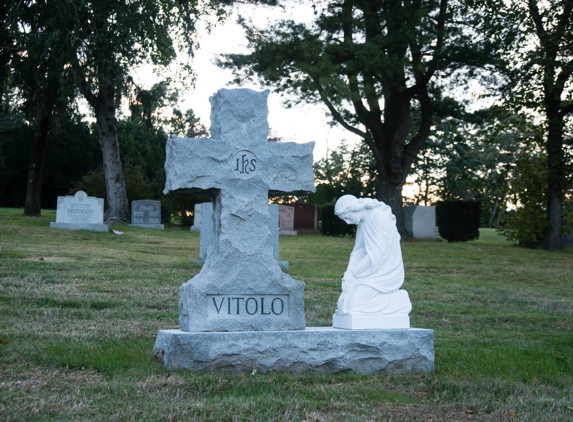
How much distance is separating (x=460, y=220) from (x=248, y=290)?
83.1ft

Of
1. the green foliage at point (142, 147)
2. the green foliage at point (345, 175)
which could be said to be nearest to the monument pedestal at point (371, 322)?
the green foliage at point (345, 175)

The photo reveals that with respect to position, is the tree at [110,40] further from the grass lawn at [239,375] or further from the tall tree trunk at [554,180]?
the tall tree trunk at [554,180]

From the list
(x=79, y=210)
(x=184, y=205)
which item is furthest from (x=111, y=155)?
(x=79, y=210)

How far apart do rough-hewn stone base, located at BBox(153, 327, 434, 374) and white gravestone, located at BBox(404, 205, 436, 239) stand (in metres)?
25.3

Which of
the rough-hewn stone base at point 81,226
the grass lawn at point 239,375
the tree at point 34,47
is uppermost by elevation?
the tree at point 34,47

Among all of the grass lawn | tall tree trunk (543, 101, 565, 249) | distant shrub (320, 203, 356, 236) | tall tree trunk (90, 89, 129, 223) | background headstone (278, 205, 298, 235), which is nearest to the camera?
the grass lawn

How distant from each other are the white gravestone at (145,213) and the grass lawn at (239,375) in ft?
47.0

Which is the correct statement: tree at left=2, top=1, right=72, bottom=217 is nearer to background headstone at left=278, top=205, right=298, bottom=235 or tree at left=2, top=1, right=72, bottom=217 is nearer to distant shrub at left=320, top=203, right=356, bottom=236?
background headstone at left=278, top=205, right=298, bottom=235

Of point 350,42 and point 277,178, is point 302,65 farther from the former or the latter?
point 277,178

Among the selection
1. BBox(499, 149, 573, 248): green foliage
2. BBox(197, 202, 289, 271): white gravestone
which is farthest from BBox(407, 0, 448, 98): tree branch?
BBox(197, 202, 289, 271): white gravestone

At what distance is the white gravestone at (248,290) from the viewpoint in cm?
613

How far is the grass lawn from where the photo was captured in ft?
16.4

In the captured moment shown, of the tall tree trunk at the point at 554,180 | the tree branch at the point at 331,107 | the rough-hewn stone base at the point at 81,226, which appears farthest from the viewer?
the rough-hewn stone base at the point at 81,226

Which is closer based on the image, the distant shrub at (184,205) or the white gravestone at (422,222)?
the white gravestone at (422,222)
